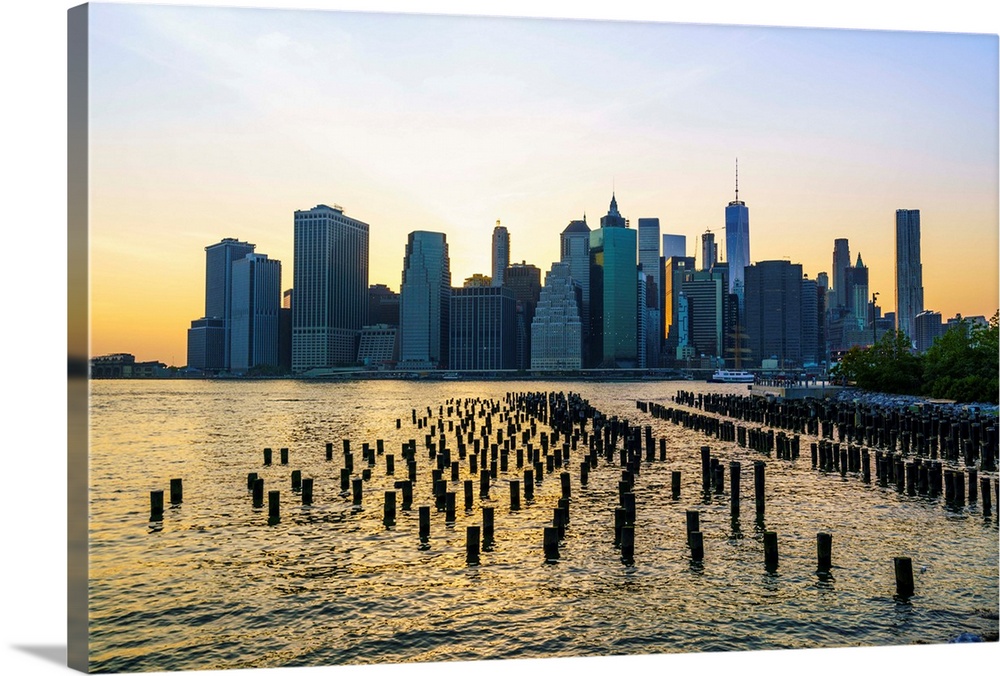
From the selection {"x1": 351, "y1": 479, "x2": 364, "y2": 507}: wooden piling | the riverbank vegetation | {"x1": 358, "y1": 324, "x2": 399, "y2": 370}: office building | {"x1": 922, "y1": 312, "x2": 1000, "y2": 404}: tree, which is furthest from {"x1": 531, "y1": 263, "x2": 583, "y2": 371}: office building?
{"x1": 351, "y1": 479, "x2": 364, "y2": 507}: wooden piling

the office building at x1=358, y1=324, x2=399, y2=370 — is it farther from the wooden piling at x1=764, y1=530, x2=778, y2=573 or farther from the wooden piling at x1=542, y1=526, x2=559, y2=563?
the wooden piling at x1=764, y1=530, x2=778, y2=573

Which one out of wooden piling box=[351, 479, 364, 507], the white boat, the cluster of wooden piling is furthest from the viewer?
the white boat

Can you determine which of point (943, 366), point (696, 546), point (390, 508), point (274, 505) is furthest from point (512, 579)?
point (943, 366)

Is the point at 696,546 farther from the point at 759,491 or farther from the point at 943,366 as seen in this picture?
the point at 943,366

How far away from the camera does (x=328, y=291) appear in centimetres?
18112

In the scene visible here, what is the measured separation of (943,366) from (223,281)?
394ft

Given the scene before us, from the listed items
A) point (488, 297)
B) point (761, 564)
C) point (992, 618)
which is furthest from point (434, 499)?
point (488, 297)

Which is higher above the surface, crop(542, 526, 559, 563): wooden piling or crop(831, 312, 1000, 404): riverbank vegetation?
crop(831, 312, 1000, 404): riverbank vegetation

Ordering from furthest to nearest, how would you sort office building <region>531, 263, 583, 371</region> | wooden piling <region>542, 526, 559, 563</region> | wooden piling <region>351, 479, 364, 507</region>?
office building <region>531, 263, 583, 371</region> < wooden piling <region>351, 479, 364, 507</region> < wooden piling <region>542, 526, 559, 563</region>

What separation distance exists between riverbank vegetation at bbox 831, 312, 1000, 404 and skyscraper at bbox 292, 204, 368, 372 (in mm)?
113758

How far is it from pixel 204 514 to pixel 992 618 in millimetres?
17123

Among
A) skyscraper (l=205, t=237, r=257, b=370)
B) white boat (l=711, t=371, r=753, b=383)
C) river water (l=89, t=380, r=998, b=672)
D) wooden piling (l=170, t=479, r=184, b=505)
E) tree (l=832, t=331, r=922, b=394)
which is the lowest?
white boat (l=711, t=371, r=753, b=383)

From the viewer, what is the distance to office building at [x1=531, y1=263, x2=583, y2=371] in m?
186

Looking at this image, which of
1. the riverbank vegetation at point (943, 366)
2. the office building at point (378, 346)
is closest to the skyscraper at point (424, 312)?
the office building at point (378, 346)
